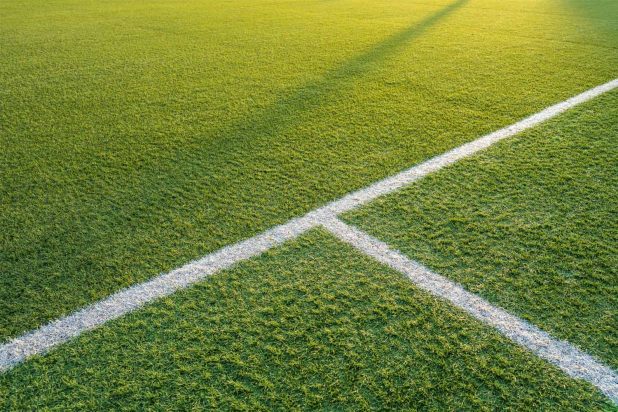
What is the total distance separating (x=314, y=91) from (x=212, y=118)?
0.92m

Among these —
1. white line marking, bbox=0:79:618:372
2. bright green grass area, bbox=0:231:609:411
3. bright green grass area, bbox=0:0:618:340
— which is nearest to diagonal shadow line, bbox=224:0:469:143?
bright green grass area, bbox=0:0:618:340

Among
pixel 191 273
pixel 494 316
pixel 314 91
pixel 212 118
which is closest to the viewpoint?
pixel 494 316

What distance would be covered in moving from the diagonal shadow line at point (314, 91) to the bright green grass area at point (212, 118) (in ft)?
0.06

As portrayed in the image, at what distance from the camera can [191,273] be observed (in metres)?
1.95

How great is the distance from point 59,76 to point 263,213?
313 centimetres

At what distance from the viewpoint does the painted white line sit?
4.93 ft

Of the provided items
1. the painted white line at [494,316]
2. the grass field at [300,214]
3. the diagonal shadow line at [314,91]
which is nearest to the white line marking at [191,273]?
the grass field at [300,214]

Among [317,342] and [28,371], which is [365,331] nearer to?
[317,342]

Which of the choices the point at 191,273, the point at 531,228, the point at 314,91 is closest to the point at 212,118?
the point at 314,91

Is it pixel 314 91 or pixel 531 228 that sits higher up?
pixel 314 91

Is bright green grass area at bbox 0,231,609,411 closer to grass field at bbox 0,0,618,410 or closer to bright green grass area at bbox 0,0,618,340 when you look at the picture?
grass field at bbox 0,0,618,410

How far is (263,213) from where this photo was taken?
Result: 2320mm

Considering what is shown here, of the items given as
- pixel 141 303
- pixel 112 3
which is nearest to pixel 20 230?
pixel 141 303

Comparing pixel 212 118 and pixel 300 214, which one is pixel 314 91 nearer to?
pixel 212 118
